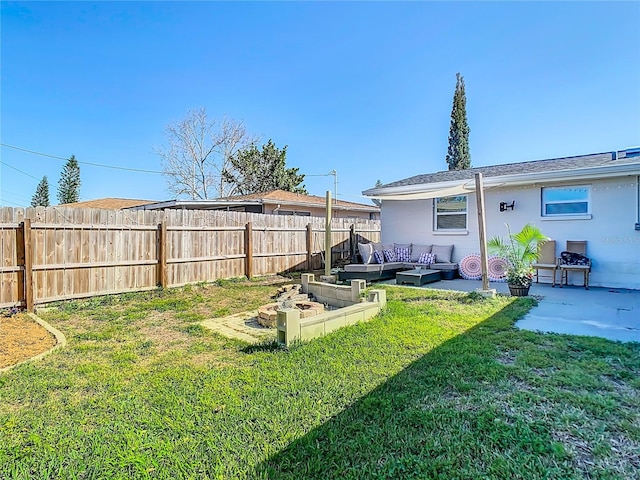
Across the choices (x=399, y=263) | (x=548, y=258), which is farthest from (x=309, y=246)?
(x=548, y=258)

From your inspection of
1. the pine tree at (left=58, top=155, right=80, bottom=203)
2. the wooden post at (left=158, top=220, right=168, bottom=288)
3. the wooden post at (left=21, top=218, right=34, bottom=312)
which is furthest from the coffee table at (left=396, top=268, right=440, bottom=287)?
the pine tree at (left=58, top=155, right=80, bottom=203)

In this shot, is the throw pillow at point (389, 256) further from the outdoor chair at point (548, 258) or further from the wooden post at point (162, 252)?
the wooden post at point (162, 252)

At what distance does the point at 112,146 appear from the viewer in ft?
84.4

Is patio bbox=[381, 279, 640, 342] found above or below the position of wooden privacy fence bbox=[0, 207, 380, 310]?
below

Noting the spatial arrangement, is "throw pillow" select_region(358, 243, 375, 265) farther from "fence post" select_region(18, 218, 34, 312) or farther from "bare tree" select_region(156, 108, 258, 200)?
"bare tree" select_region(156, 108, 258, 200)

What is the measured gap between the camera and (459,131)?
26.8 metres

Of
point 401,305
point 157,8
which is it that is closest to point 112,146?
point 157,8

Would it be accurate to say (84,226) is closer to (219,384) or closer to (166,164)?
(219,384)

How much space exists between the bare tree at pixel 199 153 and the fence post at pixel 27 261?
21589 millimetres

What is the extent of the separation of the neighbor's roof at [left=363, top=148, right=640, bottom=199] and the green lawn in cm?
537

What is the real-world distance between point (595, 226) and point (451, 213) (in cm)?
344

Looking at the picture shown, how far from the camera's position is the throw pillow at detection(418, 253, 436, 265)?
10.2 meters

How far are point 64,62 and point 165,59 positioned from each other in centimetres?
412

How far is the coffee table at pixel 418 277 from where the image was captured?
8.57m
